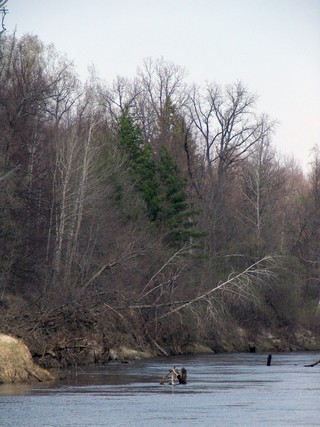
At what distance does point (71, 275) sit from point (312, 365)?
43.9 ft

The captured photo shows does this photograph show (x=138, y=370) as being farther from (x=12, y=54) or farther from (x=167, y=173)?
(x=12, y=54)

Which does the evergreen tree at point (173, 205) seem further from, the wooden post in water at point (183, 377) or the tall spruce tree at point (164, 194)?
the wooden post in water at point (183, 377)

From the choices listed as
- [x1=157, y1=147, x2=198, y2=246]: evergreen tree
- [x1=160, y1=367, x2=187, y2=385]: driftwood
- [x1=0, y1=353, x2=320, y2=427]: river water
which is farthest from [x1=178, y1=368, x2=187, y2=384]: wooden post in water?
[x1=157, y1=147, x2=198, y2=246]: evergreen tree

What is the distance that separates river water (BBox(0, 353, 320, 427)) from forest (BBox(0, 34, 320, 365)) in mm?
3724

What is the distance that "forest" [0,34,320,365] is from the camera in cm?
5088

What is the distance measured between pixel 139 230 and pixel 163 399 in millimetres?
32085

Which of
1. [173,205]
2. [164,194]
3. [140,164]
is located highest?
[140,164]

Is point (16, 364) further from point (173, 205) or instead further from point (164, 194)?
point (164, 194)

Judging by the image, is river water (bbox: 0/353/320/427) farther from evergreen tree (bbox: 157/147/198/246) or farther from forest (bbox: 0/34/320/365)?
evergreen tree (bbox: 157/147/198/246)

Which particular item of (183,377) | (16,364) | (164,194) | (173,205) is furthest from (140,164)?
(16,364)

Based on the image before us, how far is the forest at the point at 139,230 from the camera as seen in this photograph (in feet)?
167

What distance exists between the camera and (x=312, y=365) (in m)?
51.2

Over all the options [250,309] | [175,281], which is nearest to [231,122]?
[250,309]

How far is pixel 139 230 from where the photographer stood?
66.4 m
